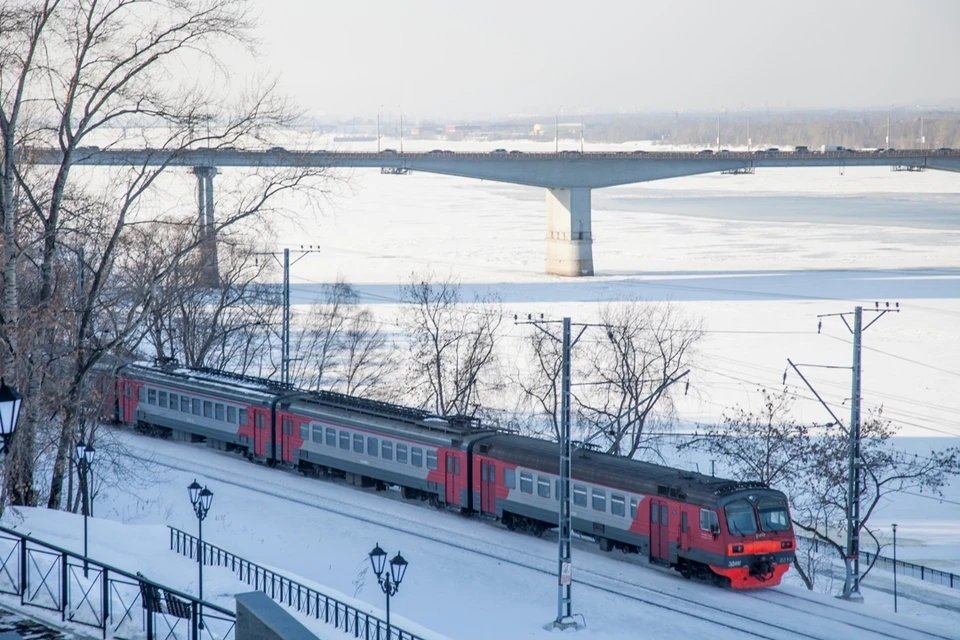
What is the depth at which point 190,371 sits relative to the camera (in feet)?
126

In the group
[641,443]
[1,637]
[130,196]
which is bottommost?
[641,443]

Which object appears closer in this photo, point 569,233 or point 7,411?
point 7,411

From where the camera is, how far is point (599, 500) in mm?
24781

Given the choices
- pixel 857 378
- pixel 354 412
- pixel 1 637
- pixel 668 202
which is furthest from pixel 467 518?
pixel 668 202

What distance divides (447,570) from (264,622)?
12.7m

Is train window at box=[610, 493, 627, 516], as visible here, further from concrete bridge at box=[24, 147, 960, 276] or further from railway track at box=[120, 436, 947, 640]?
concrete bridge at box=[24, 147, 960, 276]

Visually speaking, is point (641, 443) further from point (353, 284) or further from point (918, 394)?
point (353, 284)

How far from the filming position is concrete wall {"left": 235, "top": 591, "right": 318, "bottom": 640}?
10.8 m

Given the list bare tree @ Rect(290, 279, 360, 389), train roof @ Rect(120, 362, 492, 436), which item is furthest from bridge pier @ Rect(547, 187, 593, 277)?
train roof @ Rect(120, 362, 492, 436)

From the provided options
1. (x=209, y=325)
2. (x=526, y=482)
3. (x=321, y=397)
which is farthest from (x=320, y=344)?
(x=526, y=482)

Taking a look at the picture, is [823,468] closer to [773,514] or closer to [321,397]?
[773,514]

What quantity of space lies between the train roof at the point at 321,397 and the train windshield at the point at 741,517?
25.2 ft

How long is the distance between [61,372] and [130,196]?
193 inches

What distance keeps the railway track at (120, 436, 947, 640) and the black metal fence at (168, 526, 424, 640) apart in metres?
4.72
